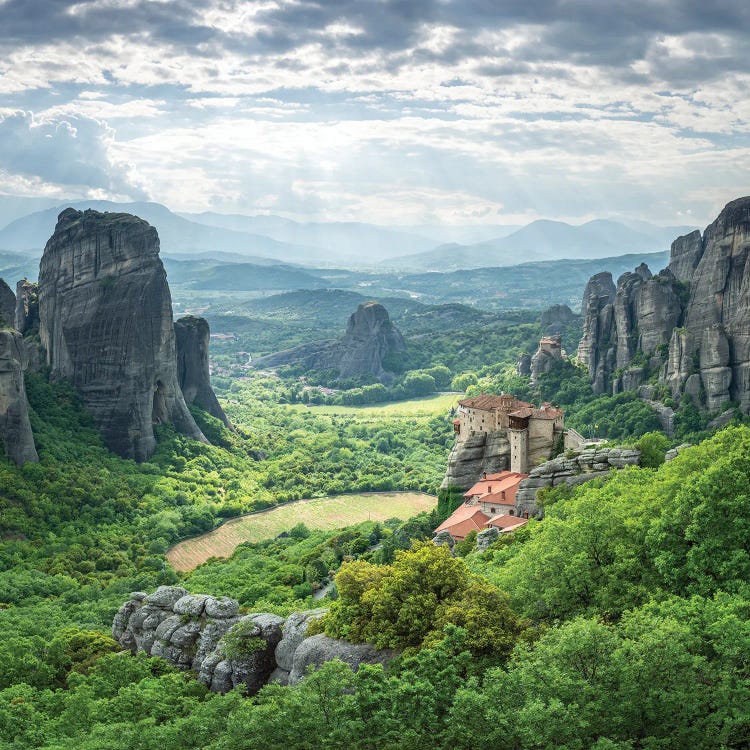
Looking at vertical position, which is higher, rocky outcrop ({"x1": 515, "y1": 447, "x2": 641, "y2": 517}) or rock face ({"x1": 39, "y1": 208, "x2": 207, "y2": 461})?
rock face ({"x1": 39, "y1": 208, "x2": 207, "y2": 461})

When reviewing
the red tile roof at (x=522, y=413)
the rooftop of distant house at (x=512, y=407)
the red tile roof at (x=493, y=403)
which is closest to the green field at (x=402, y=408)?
the red tile roof at (x=493, y=403)

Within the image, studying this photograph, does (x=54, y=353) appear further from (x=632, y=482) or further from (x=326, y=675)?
(x=326, y=675)

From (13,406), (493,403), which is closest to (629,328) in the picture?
(493,403)

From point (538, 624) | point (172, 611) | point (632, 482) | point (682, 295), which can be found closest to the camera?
point (538, 624)

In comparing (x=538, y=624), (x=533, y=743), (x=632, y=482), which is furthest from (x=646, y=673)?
(x=632, y=482)

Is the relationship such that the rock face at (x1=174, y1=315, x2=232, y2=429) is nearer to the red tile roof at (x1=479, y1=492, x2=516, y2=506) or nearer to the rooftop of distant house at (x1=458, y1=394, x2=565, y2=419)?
the rooftop of distant house at (x1=458, y1=394, x2=565, y2=419)

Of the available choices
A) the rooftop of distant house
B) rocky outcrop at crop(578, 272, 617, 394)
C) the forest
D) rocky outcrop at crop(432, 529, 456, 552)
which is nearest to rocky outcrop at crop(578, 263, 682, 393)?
rocky outcrop at crop(578, 272, 617, 394)

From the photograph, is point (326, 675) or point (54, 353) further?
point (54, 353)
